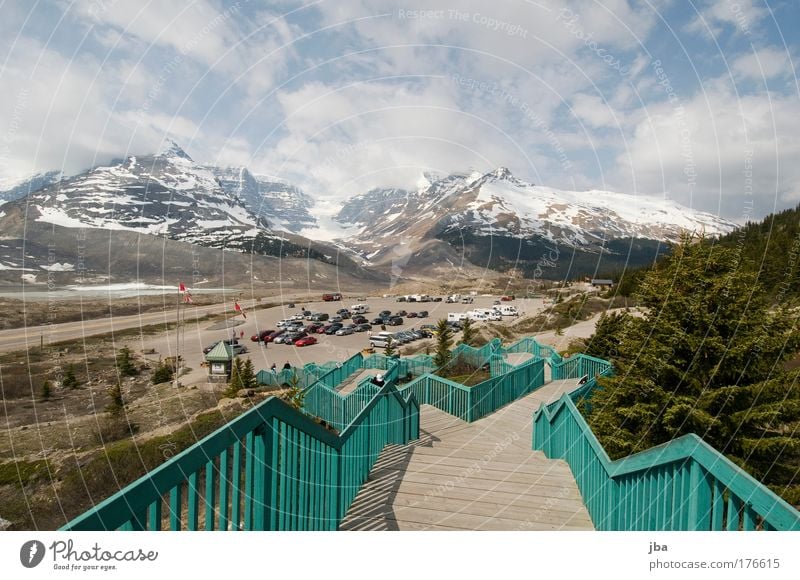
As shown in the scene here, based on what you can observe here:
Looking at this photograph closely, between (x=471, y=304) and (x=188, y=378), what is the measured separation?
54215 millimetres

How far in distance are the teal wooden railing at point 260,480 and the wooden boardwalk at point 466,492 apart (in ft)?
1.39

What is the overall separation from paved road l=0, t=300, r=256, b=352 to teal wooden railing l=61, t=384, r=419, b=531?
57.4 m

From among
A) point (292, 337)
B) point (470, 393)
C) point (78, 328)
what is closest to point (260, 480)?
A: point (470, 393)

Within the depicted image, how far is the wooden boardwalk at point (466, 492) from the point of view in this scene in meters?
4.82

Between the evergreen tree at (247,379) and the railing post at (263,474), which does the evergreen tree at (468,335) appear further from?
the railing post at (263,474)

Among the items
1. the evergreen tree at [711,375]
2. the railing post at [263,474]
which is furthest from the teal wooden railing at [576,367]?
the railing post at [263,474]

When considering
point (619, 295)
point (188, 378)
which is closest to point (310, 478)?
point (188, 378)

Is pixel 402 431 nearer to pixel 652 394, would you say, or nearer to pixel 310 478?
pixel 310 478

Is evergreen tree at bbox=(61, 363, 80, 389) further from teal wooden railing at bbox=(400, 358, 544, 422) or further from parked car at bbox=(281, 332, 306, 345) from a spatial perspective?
teal wooden railing at bbox=(400, 358, 544, 422)

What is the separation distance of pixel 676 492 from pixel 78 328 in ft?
252

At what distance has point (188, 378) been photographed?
3356 centimetres

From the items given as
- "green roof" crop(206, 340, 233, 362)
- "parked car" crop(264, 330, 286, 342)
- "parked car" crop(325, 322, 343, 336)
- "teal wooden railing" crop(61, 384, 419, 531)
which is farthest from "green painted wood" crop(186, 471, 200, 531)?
"parked car" crop(325, 322, 343, 336)

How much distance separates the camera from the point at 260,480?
3221 millimetres
